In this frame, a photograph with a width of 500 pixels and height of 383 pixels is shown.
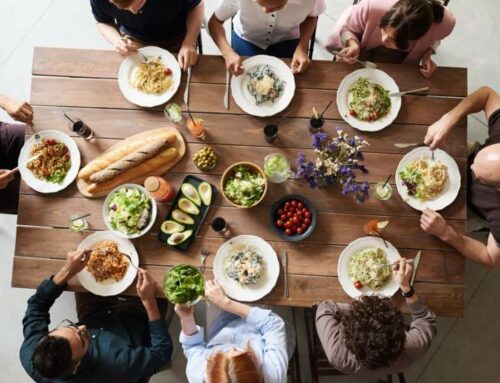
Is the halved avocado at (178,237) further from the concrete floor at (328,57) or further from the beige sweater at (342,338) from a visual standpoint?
the concrete floor at (328,57)

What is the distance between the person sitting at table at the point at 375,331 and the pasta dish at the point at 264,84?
1085mm

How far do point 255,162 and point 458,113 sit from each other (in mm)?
1092

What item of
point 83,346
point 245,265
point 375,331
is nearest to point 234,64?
point 245,265

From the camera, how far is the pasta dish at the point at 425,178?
211 centimetres

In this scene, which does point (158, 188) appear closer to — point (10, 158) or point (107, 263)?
point (107, 263)

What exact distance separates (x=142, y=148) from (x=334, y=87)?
1084 millimetres

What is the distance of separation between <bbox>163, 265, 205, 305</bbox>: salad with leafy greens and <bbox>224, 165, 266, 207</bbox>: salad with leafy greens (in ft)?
1.37

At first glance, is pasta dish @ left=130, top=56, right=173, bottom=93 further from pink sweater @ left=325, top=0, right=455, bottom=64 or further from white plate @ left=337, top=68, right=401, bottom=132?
pink sweater @ left=325, top=0, right=455, bottom=64

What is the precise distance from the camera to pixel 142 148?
84.0 inches

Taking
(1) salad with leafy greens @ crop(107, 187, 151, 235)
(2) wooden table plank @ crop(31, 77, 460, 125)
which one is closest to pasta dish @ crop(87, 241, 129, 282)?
(1) salad with leafy greens @ crop(107, 187, 151, 235)

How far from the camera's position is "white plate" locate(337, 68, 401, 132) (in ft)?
7.20

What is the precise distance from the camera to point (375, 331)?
71.1 inches

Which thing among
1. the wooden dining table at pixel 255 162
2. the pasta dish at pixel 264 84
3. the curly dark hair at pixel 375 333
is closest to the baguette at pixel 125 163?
the wooden dining table at pixel 255 162

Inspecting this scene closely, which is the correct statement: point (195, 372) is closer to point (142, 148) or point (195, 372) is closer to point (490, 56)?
point (142, 148)
